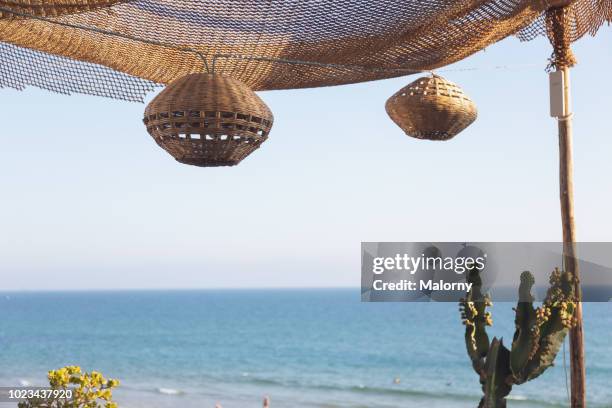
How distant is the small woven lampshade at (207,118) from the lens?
87.7 inches

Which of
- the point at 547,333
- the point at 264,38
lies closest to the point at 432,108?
the point at 264,38

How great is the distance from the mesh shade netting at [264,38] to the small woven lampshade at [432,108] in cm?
10

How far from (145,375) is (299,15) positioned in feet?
69.8

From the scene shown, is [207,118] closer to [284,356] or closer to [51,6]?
[51,6]

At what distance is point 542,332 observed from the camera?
2887 mm

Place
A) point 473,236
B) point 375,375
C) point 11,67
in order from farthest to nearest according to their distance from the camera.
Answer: point 473,236 → point 375,375 → point 11,67

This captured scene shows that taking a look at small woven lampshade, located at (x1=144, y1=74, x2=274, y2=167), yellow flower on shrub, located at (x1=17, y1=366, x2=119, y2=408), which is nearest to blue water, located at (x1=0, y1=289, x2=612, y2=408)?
yellow flower on shrub, located at (x1=17, y1=366, x2=119, y2=408)

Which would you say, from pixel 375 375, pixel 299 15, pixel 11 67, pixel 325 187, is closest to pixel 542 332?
pixel 299 15

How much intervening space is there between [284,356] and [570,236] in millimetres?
24028

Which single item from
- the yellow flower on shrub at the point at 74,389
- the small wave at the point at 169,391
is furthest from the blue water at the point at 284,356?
the yellow flower on shrub at the point at 74,389

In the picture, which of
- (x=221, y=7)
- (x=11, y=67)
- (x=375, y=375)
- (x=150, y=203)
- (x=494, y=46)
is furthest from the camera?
(x=150, y=203)

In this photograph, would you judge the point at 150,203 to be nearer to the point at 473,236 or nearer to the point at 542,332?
the point at 473,236

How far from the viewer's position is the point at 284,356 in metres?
26.7

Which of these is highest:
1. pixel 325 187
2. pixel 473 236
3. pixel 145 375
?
pixel 325 187
